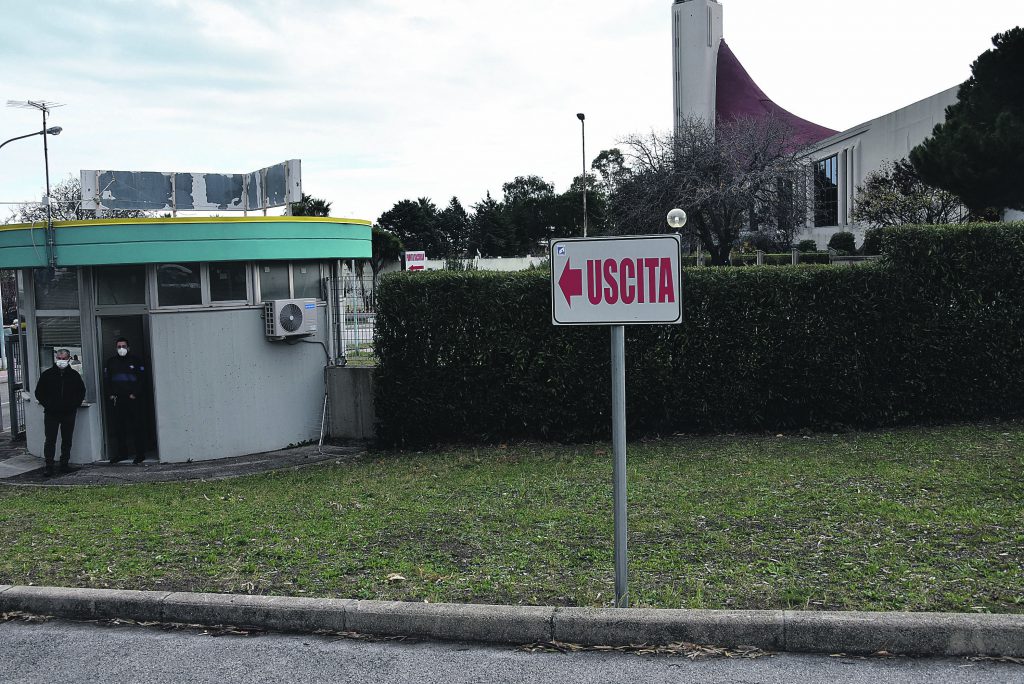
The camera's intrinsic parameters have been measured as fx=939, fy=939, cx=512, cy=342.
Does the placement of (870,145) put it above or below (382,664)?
above

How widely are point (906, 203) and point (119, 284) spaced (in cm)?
3527

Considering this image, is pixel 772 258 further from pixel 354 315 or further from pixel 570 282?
pixel 570 282

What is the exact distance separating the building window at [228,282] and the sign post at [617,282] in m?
8.04

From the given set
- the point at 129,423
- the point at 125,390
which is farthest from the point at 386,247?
the point at 125,390

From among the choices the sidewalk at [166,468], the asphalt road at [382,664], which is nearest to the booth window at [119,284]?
the sidewalk at [166,468]

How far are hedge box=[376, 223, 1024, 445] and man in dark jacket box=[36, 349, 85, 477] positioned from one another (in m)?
3.86

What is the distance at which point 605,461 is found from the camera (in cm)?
1021

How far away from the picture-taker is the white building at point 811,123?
55.3 meters

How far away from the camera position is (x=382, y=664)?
16.2ft

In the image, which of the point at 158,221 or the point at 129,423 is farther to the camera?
the point at 129,423

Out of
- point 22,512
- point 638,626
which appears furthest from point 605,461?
point 22,512

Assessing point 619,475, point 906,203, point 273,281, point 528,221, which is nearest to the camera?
point 619,475

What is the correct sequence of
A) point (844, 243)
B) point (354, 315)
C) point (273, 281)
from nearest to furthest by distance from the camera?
point (273, 281)
point (354, 315)
point (844, 243)

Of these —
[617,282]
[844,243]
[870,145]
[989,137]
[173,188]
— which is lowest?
[617,282]
